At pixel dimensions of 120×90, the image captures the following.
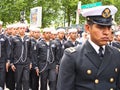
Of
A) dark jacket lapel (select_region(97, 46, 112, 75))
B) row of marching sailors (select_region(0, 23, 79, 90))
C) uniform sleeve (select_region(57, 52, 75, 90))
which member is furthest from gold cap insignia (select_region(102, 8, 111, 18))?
row of marching sailors (select_region(0, 23, 79, 90))

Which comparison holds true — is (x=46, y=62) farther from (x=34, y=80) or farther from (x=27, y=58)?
(x=34, y=80)

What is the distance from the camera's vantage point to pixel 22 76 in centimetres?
1146

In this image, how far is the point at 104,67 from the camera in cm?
365

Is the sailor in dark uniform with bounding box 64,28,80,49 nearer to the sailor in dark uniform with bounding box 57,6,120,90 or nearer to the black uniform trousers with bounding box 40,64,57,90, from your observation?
the black uniform trousers with bounding box 40,64,57,90

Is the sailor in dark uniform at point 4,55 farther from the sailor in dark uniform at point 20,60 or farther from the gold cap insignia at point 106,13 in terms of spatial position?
the gold cap insignia at point 106,13

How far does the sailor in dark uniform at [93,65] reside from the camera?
3.63 metres

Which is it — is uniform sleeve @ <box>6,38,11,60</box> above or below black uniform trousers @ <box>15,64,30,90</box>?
above

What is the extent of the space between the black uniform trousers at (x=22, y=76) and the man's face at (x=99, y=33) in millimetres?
7877

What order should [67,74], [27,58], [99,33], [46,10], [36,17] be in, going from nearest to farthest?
1. [99,33]
2. [67,74]
3. [27,58]
4. [36,17]
5. [46,10]

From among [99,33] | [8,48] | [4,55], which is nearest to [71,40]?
[8,48]

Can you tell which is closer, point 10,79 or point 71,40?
point 10,79

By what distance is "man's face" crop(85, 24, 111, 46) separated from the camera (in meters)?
3.48

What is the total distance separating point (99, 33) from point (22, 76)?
813 cm

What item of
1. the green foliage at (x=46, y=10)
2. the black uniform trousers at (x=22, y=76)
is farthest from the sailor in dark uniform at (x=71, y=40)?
the green foliage at (x=46, y=10)
